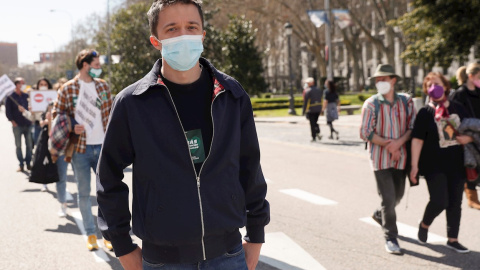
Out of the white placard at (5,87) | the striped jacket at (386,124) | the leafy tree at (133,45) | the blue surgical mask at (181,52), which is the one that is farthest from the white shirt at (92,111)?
the leafy tree at (133,45)

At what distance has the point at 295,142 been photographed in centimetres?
1823

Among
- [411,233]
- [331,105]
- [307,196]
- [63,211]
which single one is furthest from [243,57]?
[411,233]

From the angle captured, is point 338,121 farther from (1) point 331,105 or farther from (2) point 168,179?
(2) point 168,179

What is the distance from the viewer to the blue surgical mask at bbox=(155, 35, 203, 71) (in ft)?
8.20

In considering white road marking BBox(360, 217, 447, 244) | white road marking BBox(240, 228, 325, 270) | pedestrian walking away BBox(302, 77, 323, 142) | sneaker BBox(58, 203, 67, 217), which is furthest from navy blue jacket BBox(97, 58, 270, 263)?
pedestrian walking away BBox(302, 77, 323, 142)

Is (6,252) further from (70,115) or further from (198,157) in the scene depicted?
(198,157)

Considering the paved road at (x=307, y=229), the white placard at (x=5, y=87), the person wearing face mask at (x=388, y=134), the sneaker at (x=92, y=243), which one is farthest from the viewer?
the white placard at (x=5, y=87)

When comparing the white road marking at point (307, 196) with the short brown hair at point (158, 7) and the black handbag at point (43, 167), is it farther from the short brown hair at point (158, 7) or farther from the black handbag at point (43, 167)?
the short brown hair at point (158, 7)

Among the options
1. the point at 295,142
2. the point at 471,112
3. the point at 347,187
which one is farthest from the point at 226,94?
the point at 295,142

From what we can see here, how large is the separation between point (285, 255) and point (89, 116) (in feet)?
7.73

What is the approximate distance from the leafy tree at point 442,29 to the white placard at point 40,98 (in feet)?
52.9

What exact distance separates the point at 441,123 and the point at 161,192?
4.11 m

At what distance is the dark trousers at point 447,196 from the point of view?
5.81m

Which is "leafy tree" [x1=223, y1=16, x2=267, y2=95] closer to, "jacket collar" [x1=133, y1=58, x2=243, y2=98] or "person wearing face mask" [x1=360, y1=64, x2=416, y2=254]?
"person wearing face mask" [x1=360, y1=64, x2=416, y2=254]
